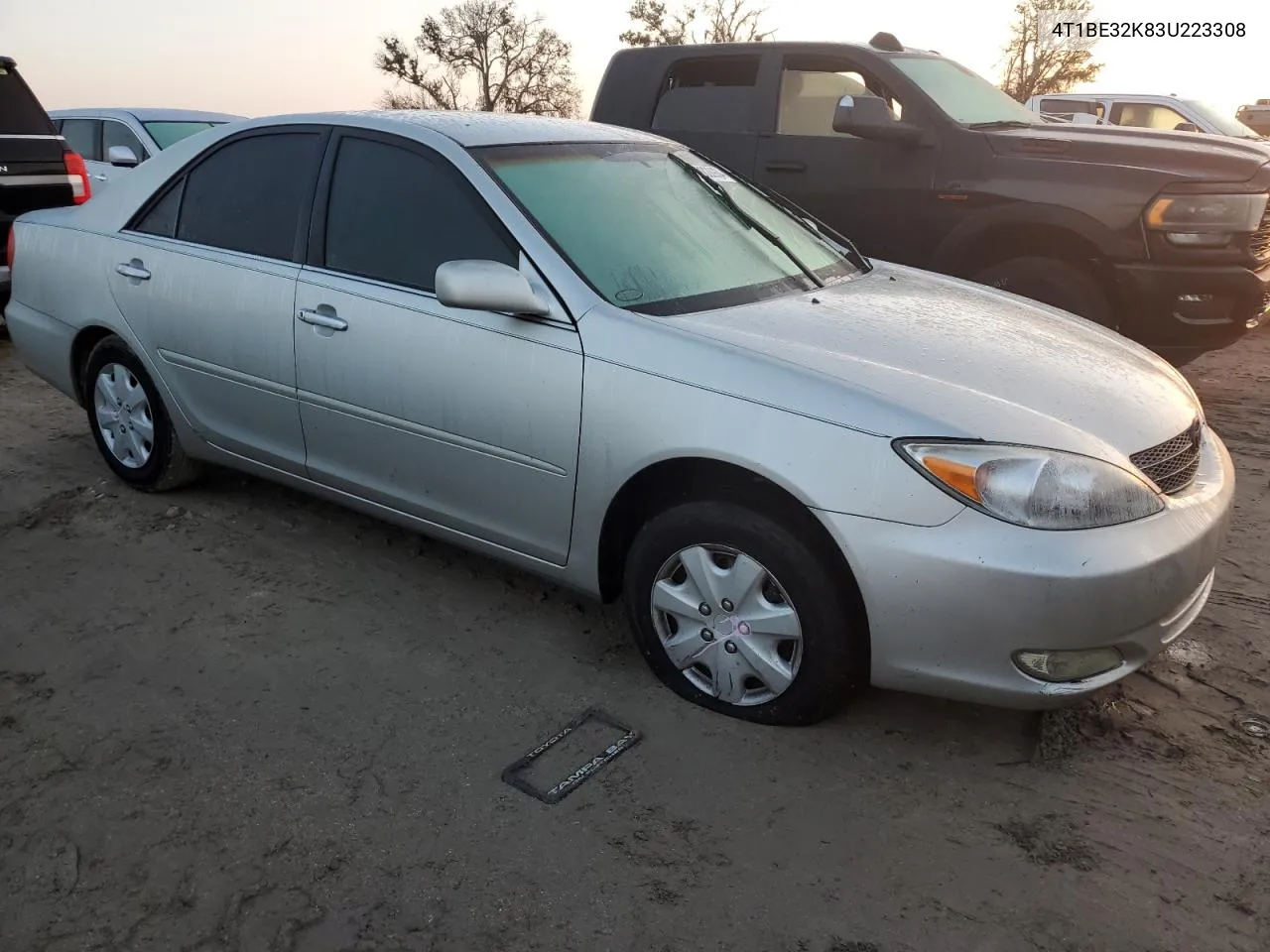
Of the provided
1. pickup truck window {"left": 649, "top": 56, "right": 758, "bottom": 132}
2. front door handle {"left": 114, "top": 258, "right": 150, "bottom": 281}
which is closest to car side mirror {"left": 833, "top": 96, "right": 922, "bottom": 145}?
pickup truck window {"left": 649, "top": 56, "right": 758, "bottom": 132}

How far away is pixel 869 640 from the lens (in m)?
2.72

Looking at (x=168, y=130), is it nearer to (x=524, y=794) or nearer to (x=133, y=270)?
(x=133, y=270)

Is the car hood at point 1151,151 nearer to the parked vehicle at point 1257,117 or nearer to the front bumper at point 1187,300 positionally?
the front bumper at point 1187,300

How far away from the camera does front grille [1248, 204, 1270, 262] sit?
18.4 feet

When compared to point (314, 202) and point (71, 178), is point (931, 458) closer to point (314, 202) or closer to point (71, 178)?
point (314, 202)

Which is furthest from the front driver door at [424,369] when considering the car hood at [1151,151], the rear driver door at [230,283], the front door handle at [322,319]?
the car hood at [1151,151]

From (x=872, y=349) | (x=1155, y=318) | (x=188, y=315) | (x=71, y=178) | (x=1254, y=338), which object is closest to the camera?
(x=872, y=349)

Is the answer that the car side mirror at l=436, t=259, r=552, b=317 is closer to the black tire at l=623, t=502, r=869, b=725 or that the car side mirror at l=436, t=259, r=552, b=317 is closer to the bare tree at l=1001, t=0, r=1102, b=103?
the black tire at l=623, t=502, r=869, b=725

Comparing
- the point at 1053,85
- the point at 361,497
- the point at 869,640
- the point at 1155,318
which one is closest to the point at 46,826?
the point at 361,497

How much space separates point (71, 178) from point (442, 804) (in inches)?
262

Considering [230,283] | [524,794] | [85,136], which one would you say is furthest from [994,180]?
[85,136]

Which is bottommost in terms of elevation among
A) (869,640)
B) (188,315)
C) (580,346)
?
(869,640)

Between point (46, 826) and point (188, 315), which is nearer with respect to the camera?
point (46, 826)

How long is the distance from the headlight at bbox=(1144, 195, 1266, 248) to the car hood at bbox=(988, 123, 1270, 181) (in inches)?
4.3
